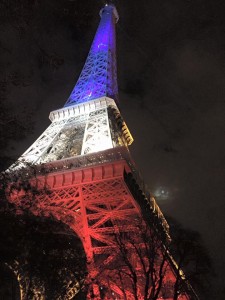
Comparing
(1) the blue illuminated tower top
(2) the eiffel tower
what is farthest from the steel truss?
(1) the blue illuminated tower top

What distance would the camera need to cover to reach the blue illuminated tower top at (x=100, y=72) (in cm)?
2419

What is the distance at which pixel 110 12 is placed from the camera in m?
37.0

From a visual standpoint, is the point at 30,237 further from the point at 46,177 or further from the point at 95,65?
the point at 95,65

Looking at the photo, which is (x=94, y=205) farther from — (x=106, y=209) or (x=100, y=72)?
(x=100, y=72)

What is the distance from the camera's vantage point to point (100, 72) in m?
26.9

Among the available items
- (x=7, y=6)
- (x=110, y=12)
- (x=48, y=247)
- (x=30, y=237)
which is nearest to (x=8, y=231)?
(x=30, y=237)

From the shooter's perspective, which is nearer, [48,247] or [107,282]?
[48,247]

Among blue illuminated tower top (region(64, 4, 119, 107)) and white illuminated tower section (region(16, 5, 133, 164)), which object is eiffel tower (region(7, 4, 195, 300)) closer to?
white illuminated tower section (region(16, 5, 133, 164))

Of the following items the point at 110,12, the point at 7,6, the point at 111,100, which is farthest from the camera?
the point at 110,12

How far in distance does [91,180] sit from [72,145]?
624 cm

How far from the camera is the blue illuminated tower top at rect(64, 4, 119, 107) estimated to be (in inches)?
952

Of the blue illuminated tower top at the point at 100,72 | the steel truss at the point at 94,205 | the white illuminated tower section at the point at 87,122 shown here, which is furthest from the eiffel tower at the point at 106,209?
the blue illuminated tower top at the point at 100,72

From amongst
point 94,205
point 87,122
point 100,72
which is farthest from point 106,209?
point 100,72

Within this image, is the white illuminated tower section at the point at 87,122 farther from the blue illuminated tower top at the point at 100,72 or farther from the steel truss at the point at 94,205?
the steel truss at the point at 94,205
